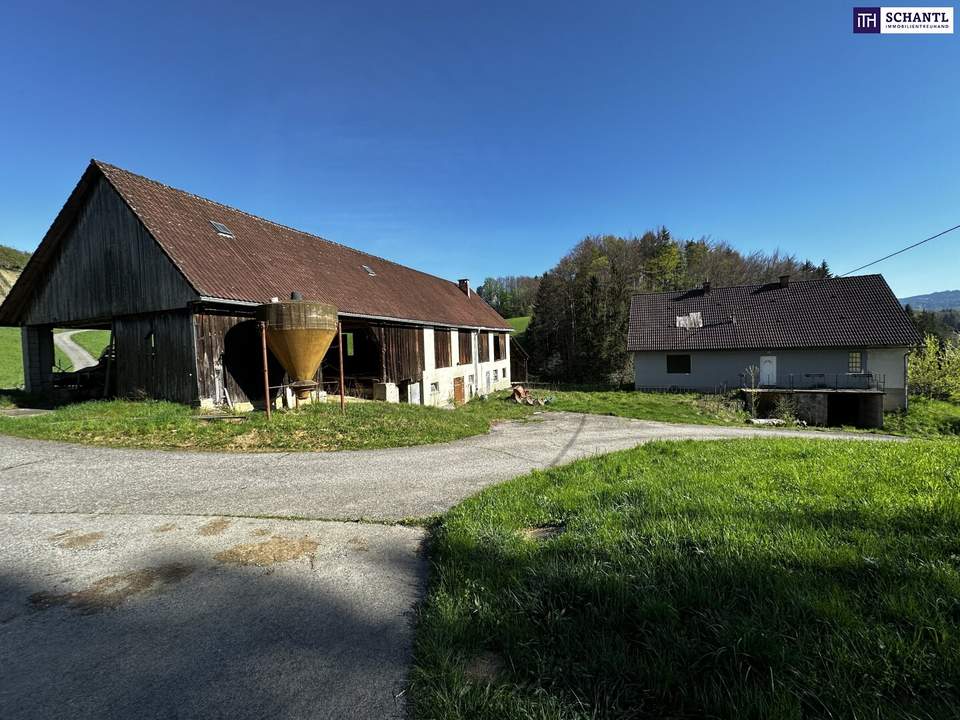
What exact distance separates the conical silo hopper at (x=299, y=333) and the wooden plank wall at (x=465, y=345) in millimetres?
12566

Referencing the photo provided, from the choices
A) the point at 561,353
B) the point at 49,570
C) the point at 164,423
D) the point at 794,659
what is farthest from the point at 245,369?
the point at 561,353

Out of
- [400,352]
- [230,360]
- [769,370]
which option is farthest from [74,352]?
[769,370]

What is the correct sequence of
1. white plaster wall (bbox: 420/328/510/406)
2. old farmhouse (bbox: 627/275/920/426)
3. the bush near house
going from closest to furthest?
1. white plaster wall (bbox: 420/328/510/406)
2. old farmhouse (bbox: 627/275/920/426)
3. the bush near house

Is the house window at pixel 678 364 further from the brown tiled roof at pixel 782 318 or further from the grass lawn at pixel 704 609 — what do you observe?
the grass lawn at pixel 704 609

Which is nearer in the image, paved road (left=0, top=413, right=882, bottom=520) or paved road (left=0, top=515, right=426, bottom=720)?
paved road (left=0, top=515, right=426, bottom=720)

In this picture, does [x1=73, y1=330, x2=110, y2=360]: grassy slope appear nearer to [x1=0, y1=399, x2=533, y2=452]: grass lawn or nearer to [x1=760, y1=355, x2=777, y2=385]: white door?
[x1=0, y1=399, x2=533, y2=452]: grass lawn

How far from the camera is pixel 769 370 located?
2592 centimetres

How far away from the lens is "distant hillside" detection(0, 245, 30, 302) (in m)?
49.1

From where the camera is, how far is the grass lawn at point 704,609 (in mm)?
2043

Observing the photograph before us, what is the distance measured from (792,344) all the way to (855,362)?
11.0 ft

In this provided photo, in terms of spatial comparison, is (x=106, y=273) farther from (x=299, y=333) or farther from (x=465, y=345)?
(x=465, y=345)

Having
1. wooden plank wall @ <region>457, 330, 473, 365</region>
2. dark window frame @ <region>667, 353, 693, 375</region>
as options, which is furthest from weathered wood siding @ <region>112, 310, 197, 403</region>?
dark window frame @ <region>667, 353, 693, 375</region>

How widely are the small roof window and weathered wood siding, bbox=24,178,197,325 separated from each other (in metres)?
2.57

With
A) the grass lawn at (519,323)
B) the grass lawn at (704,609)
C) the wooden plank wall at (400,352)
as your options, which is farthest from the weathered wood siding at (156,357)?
the grass lawn at (519,323)
